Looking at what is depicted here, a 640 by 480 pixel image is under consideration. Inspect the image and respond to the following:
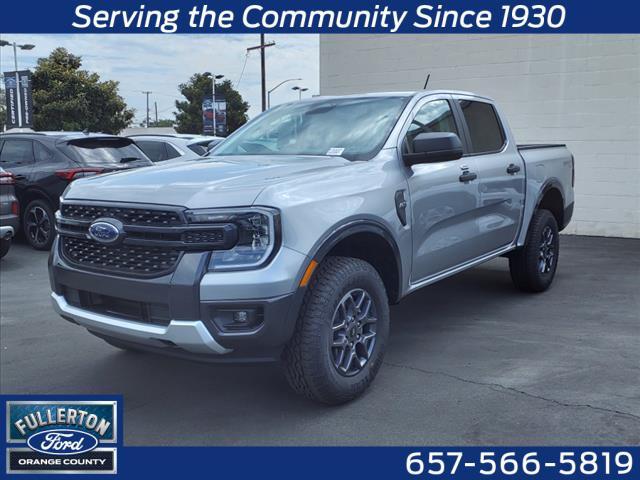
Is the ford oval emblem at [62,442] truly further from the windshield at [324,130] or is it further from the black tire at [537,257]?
the black tire at [537,257]

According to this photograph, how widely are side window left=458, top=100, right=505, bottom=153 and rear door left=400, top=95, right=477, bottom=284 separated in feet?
0.72

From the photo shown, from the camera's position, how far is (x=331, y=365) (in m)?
3.55

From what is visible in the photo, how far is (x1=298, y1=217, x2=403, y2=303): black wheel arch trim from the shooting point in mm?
3473

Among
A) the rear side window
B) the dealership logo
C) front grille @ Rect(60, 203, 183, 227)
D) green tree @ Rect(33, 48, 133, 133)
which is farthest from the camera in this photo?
green tree @ Rect(33, 48, 133, 133)

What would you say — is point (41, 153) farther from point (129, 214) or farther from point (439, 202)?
point (439, 202)

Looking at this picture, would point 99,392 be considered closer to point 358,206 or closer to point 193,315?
point 193,315

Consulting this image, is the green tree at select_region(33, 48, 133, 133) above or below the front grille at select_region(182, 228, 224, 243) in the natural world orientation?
above

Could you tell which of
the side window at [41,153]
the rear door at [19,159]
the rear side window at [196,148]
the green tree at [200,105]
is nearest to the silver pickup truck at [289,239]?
the side window at [41,153]

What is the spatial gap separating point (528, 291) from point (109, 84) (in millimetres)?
33667

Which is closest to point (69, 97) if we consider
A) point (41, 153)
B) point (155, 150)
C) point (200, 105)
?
point (200, 105)

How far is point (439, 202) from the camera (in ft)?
15.0

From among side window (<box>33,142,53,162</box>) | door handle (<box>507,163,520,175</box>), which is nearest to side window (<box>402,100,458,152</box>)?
door handle (<box>507,163,520,175</box>)

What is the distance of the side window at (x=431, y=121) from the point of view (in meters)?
4.57

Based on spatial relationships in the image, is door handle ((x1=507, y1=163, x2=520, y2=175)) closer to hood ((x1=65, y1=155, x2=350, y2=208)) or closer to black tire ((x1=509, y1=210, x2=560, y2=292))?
black tire ((x1=509, y1=210, x2=560, y2=292))
